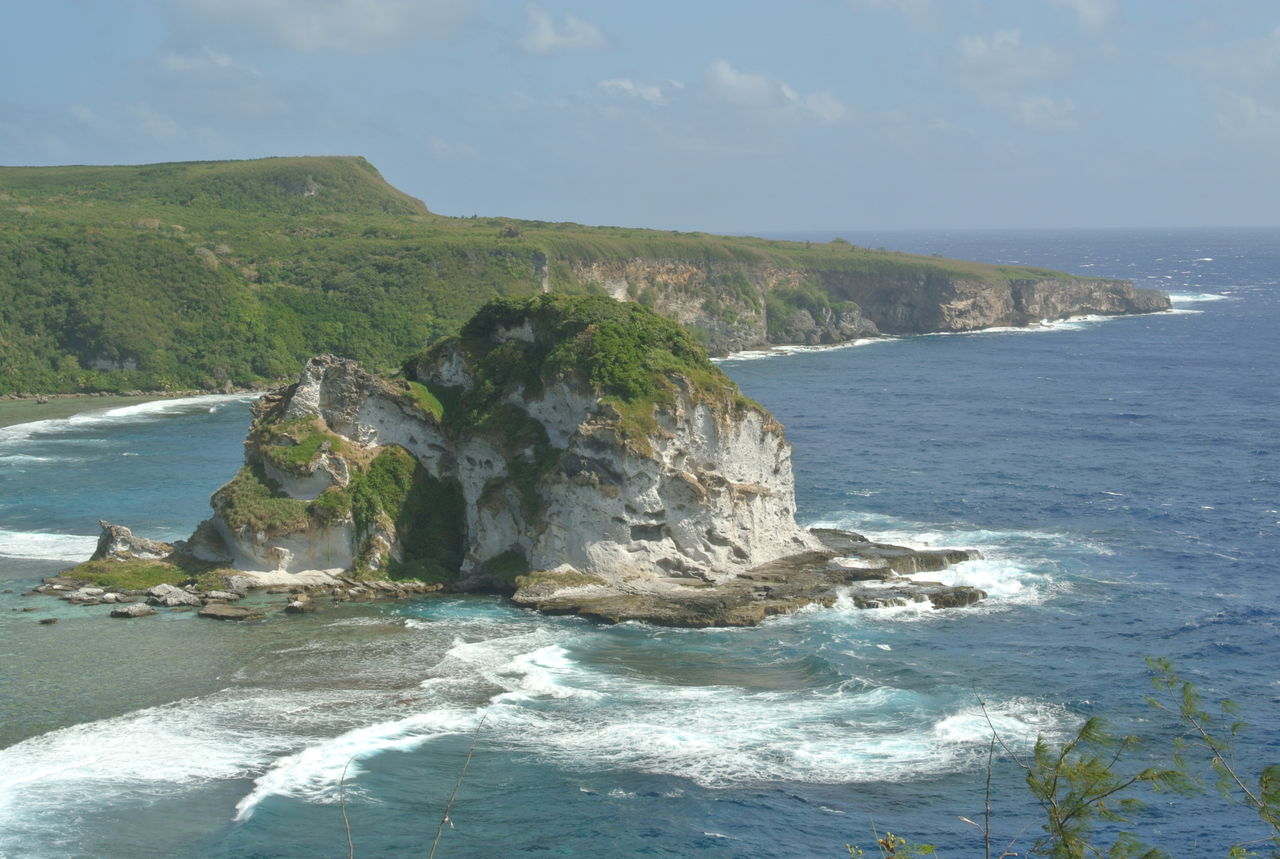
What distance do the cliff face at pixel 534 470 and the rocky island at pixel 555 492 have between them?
3.2 inches

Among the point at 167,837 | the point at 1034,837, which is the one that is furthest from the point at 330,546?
the point at 1034,837

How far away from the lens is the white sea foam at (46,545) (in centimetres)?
6084

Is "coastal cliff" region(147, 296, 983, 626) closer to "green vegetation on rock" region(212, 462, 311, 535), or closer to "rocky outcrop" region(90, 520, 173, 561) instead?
"green vegetation on rock" region(212, 462, 311, 535)

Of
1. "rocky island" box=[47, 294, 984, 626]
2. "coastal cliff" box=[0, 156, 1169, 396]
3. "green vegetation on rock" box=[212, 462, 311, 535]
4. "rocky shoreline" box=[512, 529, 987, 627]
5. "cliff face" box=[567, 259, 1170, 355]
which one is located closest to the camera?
"rocky shoreline" box=[512, 529, 987, 627]

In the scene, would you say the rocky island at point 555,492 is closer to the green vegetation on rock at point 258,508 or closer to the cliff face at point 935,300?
the green vegetation on rock at point 258,508

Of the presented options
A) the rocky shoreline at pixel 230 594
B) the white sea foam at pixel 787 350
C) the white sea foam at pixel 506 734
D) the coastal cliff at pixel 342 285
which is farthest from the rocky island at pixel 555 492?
the white sea foam at pixel 787 350

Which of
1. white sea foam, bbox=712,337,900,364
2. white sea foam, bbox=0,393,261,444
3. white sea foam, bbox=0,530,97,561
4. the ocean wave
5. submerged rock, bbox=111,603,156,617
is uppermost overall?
white sea foam, bbox=712,337,900,364

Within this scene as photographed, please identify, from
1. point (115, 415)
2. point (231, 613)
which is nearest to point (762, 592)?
point (231, 613)

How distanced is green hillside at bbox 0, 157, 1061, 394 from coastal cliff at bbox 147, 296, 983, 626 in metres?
71.4

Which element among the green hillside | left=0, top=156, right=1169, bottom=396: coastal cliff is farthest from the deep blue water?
left=0, top=156, right=1169, bottom=396: coastal cliff

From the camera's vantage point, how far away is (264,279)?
144000 millimetres

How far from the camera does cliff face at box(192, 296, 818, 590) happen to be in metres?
53.5

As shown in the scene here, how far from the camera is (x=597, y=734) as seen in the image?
1537 inches

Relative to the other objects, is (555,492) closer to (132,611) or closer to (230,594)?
(230,594)
